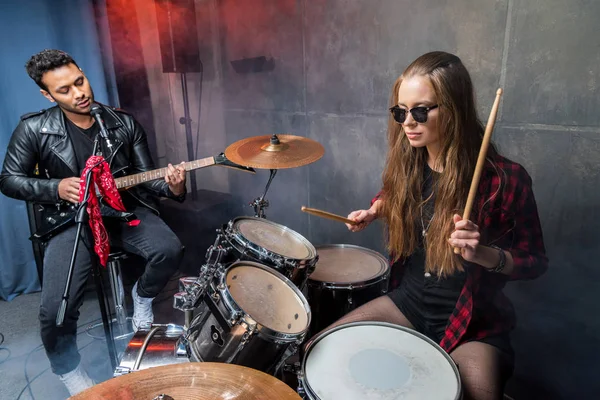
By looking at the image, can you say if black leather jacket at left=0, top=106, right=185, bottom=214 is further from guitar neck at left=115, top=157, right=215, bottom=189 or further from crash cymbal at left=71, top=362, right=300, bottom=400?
crash cymbal at left=71, top=362, right=300, bottom=400

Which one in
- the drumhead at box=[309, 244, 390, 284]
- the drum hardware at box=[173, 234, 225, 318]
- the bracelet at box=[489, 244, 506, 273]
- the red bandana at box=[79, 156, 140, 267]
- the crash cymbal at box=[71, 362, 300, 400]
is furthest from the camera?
the drumhead at box=[309, 244, 390, 284]

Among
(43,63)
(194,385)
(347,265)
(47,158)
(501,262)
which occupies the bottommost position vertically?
(347,265)

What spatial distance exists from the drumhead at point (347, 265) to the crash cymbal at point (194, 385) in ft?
3.11

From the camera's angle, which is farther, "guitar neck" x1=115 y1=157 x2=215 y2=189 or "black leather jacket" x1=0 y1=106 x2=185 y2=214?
"guitar neck" x1=115 y1=157 x2=215 y2=189

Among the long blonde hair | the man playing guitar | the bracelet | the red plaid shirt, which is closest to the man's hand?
the man playing guitar

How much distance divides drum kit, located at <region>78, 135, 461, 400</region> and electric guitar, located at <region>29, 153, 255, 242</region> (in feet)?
1.02

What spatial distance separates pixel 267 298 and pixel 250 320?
223mm

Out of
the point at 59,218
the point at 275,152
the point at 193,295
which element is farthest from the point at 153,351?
the point at 275,152

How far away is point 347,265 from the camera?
232cm

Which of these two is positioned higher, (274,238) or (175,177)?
(175,177)

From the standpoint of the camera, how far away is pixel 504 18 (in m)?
1.95

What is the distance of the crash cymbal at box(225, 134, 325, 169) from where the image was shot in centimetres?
228

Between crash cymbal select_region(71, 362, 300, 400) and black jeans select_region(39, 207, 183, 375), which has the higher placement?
crash cymbal select_region(71, 362, 300, 400)

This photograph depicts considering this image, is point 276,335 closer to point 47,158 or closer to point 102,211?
point 102,211
